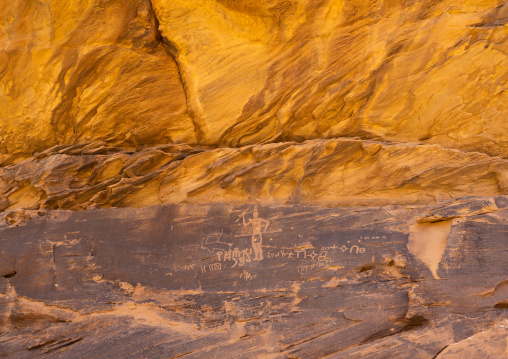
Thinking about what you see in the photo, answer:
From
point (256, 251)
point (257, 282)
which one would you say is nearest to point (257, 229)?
point (256, 251)

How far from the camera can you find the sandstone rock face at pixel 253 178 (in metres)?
6.55

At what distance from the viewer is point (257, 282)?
271 inches

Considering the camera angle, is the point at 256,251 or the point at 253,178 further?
the point at 253,178

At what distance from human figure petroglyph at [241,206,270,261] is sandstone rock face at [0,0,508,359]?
0.03 meters

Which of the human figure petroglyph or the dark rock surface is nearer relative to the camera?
the dark rock surface

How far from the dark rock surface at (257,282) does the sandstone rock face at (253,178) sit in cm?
3

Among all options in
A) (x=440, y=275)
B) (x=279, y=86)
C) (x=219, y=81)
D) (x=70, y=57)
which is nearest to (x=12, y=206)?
(x=70, y=57)

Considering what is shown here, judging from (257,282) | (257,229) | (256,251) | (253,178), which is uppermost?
(253,178)

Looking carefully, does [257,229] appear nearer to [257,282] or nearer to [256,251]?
[256,251]

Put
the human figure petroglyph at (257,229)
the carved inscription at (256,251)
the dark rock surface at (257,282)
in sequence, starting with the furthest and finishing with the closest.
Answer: the human figure petroglyph at (257,229)
the carved inscription at (256,251)
the dark rock surface at (257,282)

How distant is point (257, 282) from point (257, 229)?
0.81 m

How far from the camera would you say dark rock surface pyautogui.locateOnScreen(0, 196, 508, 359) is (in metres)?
6.35

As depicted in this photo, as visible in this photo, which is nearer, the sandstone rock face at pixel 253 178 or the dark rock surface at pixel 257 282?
the dark rock surface at pixel 257 282

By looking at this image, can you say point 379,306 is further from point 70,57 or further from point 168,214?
point 70,57
